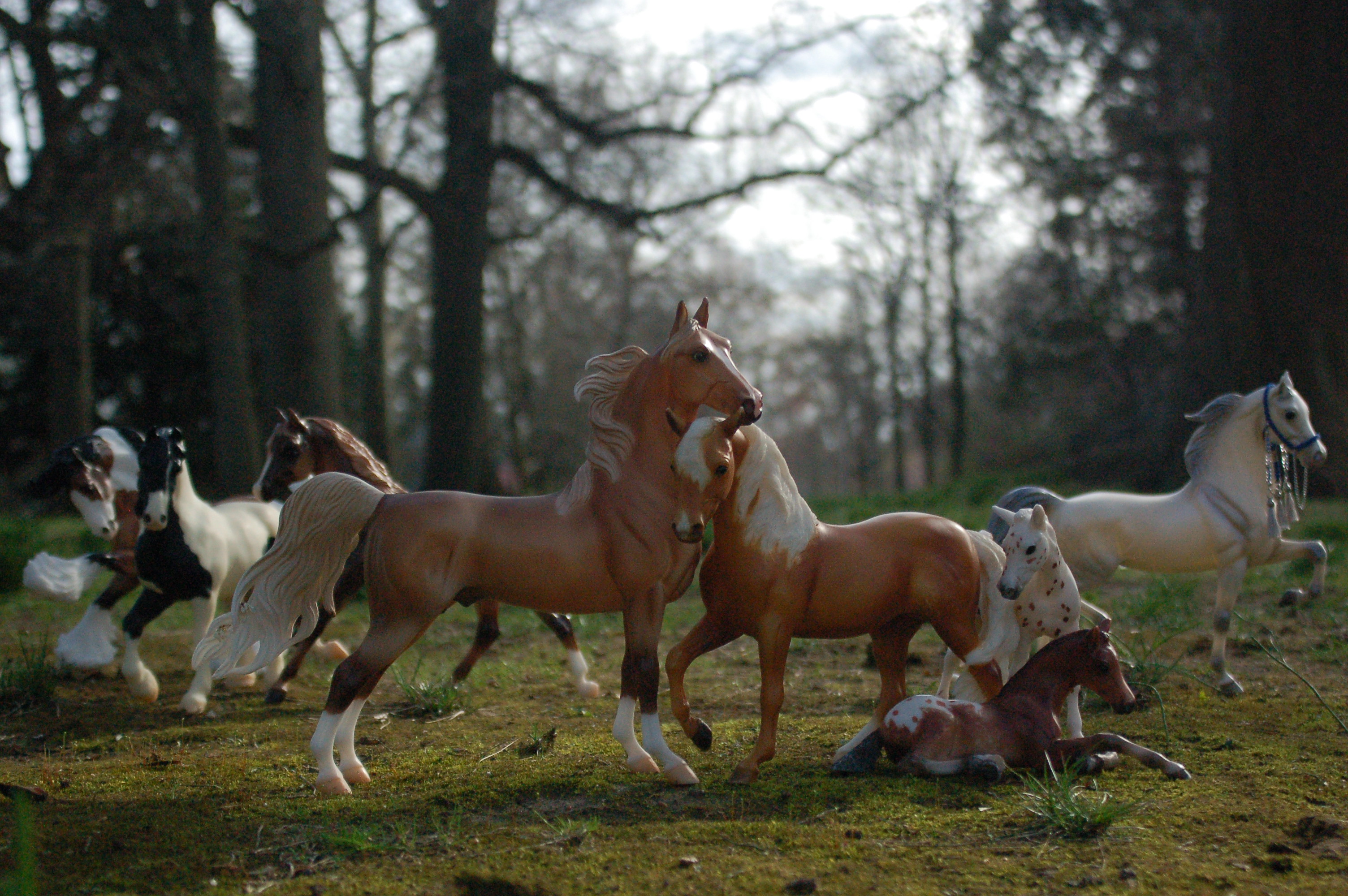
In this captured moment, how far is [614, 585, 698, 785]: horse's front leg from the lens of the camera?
396 centimetres

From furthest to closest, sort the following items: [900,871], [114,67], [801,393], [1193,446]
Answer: [801,393] < [114,67] < [1193,446] < [900,871]

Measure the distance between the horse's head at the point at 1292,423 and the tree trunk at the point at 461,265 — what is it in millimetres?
8167

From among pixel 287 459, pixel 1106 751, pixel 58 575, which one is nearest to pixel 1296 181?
pixel 1106 751

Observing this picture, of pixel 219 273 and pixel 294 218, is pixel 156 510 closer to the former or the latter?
pixel 219 273

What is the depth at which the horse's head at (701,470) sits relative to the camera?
368cm

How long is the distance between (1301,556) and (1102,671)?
249cm

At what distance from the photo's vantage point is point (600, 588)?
4.05 metres

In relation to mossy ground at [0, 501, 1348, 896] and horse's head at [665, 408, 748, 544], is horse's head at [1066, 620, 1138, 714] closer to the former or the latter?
mossy ground at [0, 501, 1348, 896]

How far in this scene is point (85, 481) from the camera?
5520 millimetres

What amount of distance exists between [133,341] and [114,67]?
8583 millimetres


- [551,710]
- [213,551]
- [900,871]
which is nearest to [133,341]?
[213,551]

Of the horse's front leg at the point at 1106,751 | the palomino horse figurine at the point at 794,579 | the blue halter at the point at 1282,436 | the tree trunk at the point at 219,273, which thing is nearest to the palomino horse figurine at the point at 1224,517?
the blue halter at the point at 1282,436

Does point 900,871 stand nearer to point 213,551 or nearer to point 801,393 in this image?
point 213,551

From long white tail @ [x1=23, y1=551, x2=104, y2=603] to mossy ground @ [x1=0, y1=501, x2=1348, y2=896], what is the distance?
23.5 inches
